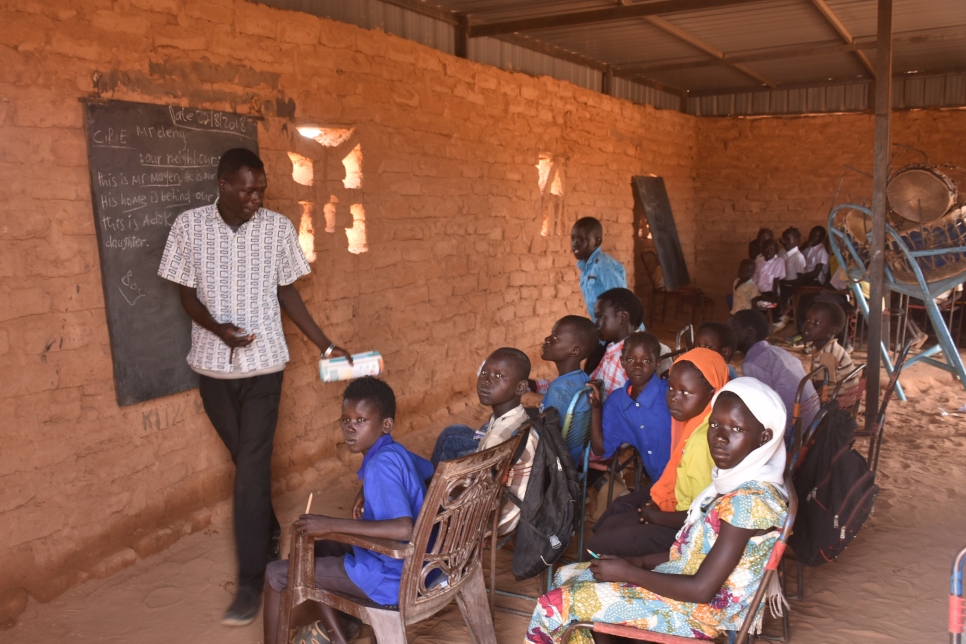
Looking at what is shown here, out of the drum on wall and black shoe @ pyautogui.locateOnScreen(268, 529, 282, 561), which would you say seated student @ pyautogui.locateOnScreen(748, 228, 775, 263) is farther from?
black shoe @ pyautogui.locateOnScreen(268, 529, 282, 561)

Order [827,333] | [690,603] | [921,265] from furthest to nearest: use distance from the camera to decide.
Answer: [921,265], [827,333], [690,603]

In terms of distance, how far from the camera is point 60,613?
321 centimetres

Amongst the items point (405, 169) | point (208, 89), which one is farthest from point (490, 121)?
point (208, 89)

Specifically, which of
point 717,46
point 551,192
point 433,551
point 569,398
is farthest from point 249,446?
point 717,46

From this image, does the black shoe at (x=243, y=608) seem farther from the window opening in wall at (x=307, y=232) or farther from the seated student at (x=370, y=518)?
the window opening in wall at (x=307, y=232)

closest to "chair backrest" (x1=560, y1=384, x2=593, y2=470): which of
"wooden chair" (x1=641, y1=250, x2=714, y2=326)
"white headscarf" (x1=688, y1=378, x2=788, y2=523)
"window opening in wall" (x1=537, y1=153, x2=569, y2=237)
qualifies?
"white headscarf" (x1=688, y1=378, x2=788, y2=523)

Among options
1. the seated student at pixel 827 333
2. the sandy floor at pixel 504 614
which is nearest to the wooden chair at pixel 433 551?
the sandy floor at pixel 504 614

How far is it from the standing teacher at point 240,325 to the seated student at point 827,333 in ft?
9.03

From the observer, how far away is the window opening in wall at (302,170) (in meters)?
4.54

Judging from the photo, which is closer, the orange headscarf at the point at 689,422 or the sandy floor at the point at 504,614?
the orange headscarf at the point at 689,422

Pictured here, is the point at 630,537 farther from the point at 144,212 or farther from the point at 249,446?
the point at 144,212

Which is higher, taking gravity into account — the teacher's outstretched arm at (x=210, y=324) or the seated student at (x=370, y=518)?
the teacher's outstretched arm at (x=210, y=324)

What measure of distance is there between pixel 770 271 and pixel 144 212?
25.2 feet

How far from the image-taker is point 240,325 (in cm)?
337
